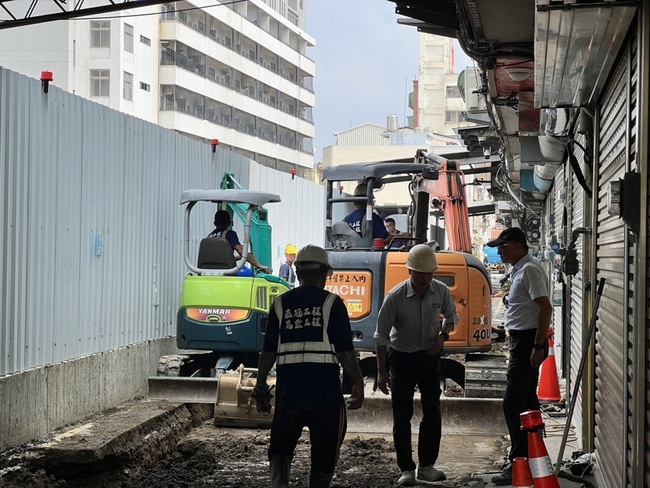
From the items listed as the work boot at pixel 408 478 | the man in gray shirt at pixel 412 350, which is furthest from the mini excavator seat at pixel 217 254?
the work boot at pixel 408 478

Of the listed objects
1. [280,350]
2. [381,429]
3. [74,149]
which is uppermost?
[74,149]

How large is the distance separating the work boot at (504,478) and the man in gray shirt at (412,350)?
1.70 feet

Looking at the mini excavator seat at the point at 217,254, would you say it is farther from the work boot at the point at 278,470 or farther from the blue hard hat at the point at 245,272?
the work boot at the point at 278,470

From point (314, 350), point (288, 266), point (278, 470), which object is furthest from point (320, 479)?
point (288, 266)

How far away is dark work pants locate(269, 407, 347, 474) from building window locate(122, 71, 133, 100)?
56.1 meters

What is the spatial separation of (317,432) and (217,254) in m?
6.87

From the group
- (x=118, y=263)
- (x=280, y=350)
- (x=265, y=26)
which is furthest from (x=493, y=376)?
(x=265, y=26)

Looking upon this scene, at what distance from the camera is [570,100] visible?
8211mm

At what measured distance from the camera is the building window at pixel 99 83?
60.5 meters

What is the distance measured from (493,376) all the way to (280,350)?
563 cm

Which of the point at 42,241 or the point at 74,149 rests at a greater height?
the point at 74,149

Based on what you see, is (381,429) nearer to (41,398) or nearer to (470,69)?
(41,398)

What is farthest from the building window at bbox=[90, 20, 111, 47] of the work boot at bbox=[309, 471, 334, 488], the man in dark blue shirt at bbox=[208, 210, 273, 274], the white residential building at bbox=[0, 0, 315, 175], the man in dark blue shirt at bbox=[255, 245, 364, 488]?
the work boot at bbox=[309, 471, 334, 488]

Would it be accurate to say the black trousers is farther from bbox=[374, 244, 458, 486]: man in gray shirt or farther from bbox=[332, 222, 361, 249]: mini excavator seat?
bbox=[332, 222, 361, 249]: mini excavator seat
